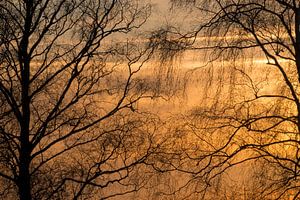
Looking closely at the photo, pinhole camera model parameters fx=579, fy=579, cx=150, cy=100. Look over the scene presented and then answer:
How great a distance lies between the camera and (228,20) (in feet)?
30.7

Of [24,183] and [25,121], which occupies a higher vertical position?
[25,121]

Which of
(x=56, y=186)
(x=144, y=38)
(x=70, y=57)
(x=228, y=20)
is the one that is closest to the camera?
(x=228, y=20)

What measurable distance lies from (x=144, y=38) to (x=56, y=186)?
4066mm

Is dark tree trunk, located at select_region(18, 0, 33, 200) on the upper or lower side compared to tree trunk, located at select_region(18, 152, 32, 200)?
upper

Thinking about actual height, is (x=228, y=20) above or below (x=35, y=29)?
below

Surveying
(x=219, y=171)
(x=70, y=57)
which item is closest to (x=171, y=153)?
(x=219, y=171)

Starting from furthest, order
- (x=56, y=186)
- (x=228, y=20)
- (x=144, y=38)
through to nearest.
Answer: (x=56, y=186) → (x=144, y=38) → (x=228, y=20)

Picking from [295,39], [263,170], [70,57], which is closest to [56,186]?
[70,57]

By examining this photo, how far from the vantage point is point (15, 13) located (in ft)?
40.3

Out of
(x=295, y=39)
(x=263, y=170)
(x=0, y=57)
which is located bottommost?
(x=263, y=170)

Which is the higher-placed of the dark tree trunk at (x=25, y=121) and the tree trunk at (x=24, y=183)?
the dark tree trunk at (x=25, y=121)

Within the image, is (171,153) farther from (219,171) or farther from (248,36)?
(248,36)

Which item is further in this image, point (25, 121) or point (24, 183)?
point (25, 121)

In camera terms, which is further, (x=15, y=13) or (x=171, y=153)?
(x=15, y=13)
